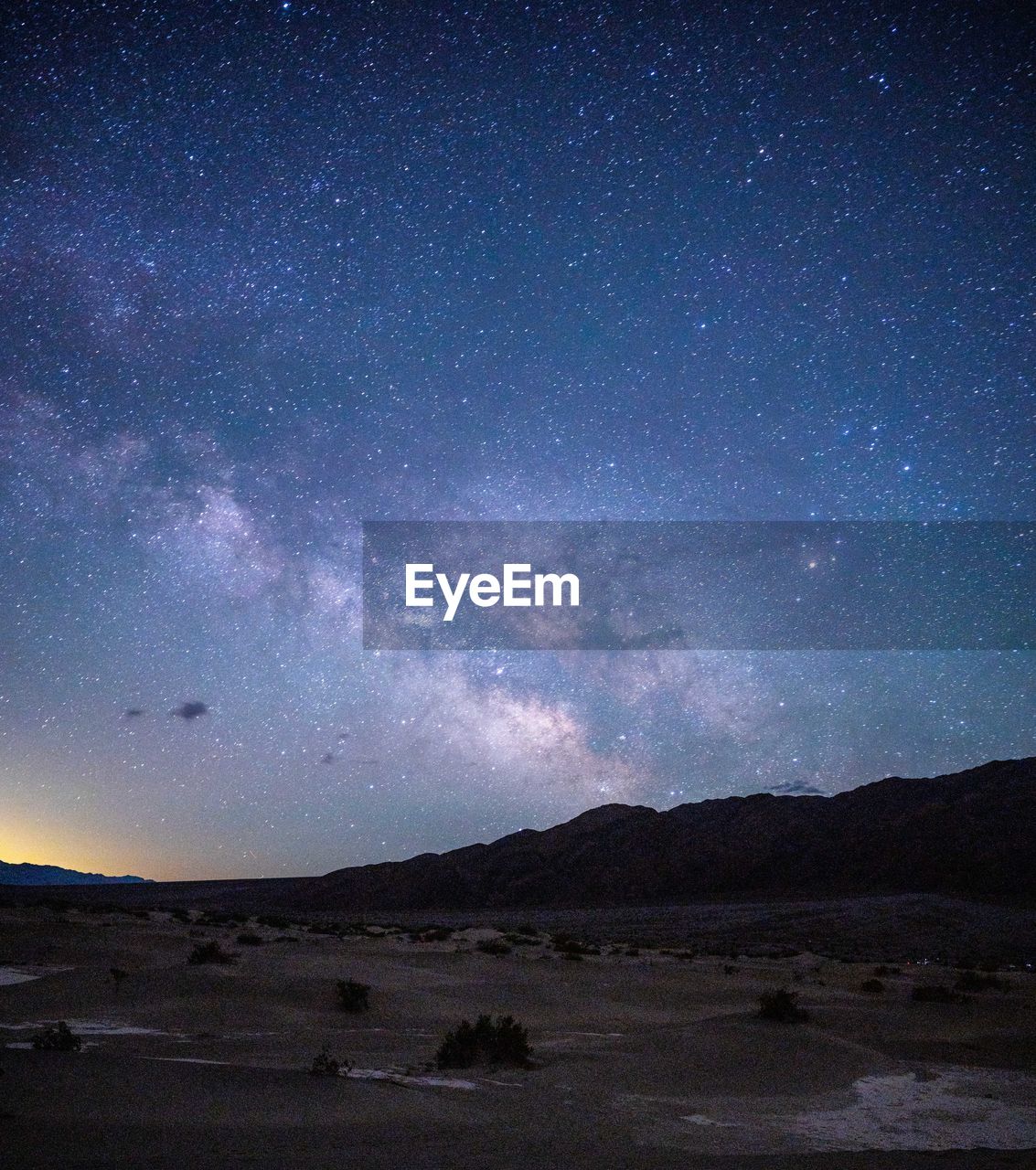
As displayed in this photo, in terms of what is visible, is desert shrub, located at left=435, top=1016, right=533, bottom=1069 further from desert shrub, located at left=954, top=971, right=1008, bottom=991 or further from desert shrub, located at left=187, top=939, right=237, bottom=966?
desert shrub, located at left=954, top=971, right=1008, bottom=991

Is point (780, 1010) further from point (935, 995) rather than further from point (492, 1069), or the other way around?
point (492, 1069)

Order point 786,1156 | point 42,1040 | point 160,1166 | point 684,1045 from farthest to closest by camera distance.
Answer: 1. point 684,1045
2. point 42,1040
3. point 786,1156
4. point 160,1166

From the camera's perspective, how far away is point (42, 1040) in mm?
8438

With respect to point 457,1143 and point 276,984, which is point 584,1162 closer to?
point 457,1143

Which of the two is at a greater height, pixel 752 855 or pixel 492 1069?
pixel 492 1069

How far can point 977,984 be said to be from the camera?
1884 centimetres

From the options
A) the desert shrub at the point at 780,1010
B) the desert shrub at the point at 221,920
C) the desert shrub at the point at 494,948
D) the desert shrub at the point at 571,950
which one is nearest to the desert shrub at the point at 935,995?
the desert shrub at the point at 780,1010

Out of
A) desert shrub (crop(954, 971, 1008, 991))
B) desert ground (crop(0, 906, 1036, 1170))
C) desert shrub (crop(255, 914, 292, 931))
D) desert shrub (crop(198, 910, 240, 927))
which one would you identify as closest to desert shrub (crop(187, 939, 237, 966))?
desert ground (crop(0, 906, 1036, 1170))

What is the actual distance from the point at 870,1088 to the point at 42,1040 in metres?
9.18

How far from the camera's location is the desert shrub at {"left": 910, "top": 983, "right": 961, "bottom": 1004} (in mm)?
16391

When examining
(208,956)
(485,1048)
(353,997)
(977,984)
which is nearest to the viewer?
(485,1048)

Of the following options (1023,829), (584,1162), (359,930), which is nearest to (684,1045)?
(584,1162)

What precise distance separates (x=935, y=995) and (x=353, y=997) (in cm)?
1152

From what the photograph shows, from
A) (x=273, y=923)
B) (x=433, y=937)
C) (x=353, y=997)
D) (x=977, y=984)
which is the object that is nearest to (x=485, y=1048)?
(x=353, y=997)
